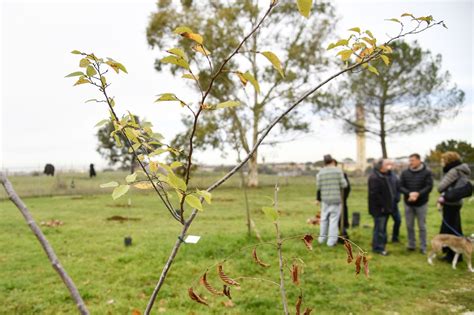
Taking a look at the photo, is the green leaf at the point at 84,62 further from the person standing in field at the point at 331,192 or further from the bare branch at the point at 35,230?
the person standing in field at the point at 331,192

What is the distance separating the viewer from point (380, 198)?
23.1 ft

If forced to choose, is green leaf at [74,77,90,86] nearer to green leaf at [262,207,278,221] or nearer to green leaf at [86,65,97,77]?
green leaf at [86,65,97,77]

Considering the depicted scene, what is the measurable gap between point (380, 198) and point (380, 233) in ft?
2.12

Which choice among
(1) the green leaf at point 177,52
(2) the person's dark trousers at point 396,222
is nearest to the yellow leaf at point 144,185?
(1) the green leaf at point 177,52

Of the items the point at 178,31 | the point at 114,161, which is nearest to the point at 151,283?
the point at 178,31

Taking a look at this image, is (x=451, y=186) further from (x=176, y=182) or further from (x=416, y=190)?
(x=176, y=182)

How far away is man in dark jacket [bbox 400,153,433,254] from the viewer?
7.02m

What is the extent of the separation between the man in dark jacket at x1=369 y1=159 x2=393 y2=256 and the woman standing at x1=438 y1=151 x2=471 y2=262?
0.85m

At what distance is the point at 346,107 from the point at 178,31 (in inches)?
1105

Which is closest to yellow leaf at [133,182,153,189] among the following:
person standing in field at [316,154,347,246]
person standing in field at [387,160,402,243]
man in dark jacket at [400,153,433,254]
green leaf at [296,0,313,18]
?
green leaf at [296,0,313,18]

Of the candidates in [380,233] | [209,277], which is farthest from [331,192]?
[209,277]

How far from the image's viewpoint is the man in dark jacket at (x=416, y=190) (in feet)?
23.0

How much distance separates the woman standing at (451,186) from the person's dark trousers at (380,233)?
37.0 inches

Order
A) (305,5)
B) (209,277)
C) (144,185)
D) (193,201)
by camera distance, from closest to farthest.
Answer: (305,5), (193,201), (144,185), (209,277)
